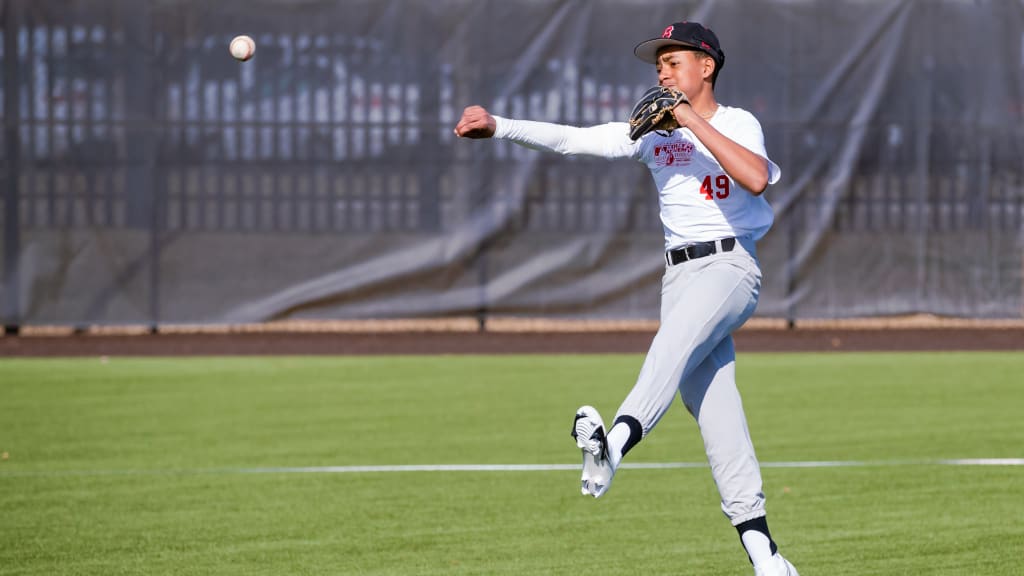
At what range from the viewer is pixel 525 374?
44.9 feet

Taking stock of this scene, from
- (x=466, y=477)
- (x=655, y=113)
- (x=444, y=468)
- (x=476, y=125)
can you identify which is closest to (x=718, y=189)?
(x=655, y=113)

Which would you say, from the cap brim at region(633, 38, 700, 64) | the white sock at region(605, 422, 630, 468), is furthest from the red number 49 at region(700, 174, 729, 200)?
the white sock at region(605, 422, 630, 468)

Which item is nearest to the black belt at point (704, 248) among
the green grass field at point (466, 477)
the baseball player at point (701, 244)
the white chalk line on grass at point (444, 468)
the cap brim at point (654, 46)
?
the baseball player at point (701, 244)

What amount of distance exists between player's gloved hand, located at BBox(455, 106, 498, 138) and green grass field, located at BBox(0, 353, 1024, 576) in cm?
187

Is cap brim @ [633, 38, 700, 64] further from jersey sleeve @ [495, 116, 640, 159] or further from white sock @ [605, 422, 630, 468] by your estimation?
white sock @ [605, 422, 630, 468]

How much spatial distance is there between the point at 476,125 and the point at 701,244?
950mm

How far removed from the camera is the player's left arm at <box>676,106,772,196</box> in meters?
5.17

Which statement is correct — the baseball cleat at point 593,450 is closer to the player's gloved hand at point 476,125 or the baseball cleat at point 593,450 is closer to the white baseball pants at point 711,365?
the white baseball pants at point 711,365

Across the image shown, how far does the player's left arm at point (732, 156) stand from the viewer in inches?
204

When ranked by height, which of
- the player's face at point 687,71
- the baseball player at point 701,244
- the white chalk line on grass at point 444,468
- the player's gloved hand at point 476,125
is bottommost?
the white chalk line on grass at point 444,468

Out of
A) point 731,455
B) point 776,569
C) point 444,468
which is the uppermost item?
point 731,455

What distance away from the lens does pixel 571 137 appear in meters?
5.83

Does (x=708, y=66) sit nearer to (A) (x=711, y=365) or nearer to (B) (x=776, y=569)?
(A) (x=711, y=365)

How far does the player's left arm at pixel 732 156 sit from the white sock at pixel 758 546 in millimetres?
1220
